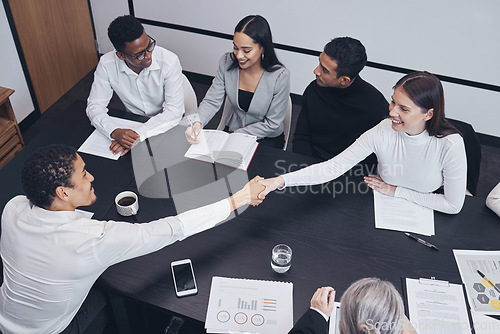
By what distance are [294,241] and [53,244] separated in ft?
2.99

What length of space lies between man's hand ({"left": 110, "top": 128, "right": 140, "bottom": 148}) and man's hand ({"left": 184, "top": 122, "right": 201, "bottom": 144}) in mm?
256

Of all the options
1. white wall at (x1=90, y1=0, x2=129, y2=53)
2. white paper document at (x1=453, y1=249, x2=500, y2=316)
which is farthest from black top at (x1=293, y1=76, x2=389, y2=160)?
white wall at (x1=90, y1=0, x2=129, y2=53)

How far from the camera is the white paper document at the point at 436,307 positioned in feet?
5.10

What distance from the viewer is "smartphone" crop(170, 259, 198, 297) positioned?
163 cm

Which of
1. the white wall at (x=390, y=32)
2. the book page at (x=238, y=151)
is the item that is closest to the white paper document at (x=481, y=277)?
the book page at (x=238, y=151)

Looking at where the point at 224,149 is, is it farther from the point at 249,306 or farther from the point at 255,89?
the point at 249,306

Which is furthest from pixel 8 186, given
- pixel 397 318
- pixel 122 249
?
pixel 397 318

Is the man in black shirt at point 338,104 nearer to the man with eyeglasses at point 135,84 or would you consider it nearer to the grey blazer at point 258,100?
the grey blazer at point 258,100

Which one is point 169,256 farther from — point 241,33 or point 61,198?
point 241,33

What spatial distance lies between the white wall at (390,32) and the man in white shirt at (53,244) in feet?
7.91

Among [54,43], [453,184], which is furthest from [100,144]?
[54,43]

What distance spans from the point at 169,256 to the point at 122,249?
231 mm

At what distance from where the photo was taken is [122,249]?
1.59 meters

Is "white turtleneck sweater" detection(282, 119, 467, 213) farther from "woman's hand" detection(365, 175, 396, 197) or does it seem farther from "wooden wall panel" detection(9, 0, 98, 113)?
"wooden wall panel" detection(9, 0, 98, 113)
